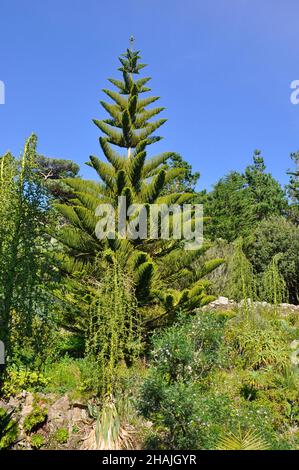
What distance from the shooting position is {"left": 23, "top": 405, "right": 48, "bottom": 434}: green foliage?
4.04 m

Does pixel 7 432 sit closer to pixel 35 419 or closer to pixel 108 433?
pixel 35 419

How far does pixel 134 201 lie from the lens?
22.0ft

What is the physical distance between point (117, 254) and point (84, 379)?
1.98 metres

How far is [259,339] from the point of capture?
6.01m

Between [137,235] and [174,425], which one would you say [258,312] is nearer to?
[137,235]

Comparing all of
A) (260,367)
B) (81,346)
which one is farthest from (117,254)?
(260,367)

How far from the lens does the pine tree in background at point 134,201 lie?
6.17 meters

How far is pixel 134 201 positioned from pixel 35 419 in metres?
3.72

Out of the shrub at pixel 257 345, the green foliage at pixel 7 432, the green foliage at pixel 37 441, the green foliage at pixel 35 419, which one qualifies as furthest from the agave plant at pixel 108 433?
the shrub at pixel 257 345

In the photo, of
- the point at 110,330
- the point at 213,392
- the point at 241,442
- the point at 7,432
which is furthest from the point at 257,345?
the point at 7,432

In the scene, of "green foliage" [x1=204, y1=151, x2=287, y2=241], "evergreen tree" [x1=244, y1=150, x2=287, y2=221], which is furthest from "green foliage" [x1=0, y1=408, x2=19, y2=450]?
"evergreen tree" [x1=244, y1=150, x2=287, y2=221]

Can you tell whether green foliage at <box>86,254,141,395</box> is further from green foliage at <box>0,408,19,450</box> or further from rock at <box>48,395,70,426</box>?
green foliage at <box>0,408,19,450</box>

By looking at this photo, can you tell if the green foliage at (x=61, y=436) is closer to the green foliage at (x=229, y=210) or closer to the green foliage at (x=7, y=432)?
the green foliage at (x=7, y=432)

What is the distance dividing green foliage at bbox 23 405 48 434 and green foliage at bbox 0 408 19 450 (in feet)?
0.43
